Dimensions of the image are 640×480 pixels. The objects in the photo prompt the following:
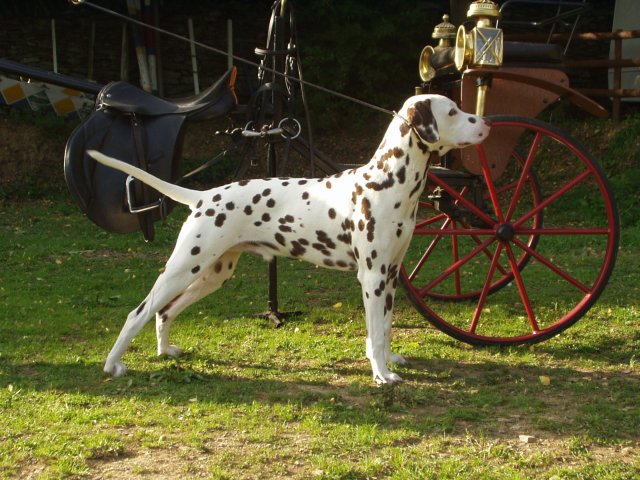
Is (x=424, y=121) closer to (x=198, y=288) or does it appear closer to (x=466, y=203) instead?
(x=466, y=203)

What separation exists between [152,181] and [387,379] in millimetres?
1723

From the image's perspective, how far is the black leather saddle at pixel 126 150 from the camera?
18.5 ft

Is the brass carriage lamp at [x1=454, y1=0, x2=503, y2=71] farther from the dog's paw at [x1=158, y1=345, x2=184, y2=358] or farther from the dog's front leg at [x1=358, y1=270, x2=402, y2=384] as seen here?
the dog's paw at [x1=158, y1=345, x2=184, y2=358]

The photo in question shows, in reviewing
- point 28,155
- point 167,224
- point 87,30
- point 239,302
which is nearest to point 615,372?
point 239,302

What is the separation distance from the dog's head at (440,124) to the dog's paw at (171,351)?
195 cm

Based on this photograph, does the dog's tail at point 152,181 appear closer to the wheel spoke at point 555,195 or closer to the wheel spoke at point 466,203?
the wheel spoke at point 466,203

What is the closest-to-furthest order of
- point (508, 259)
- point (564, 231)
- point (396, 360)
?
point (396, 360) → point (564, 231) → point (508, 259)

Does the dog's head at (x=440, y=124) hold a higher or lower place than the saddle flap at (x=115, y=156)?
higher

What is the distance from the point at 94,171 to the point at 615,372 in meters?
3.38

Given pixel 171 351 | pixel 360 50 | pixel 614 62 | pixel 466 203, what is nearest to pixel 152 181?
pixel 171 351

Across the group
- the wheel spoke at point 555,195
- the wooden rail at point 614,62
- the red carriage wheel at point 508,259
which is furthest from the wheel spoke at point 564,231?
the wooden rail at point 614,62

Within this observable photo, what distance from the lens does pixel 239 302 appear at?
720 centimetres

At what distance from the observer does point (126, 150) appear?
18.6ft

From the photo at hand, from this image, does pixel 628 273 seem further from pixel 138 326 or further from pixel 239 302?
pixel 138 326
